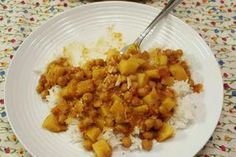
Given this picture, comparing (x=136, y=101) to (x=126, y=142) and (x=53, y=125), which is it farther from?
(x=53, y=125)

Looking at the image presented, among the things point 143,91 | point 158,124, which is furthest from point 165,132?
point 143,91

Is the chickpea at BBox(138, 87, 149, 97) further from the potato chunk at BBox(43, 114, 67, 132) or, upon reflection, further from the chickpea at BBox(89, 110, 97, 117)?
the potato chunk at BBox(43, 114, 67, 132)

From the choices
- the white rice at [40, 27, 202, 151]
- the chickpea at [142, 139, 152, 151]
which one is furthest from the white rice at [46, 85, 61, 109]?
the chickpea at [142, 139, 152, 151]

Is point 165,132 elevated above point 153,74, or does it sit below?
below

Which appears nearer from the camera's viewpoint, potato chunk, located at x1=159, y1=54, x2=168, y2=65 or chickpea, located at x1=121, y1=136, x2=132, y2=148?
chickpea, located at x1=121, y1=136, x2=132, y2=148

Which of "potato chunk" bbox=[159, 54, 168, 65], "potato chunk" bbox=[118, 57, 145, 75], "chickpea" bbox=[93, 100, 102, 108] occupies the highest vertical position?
"potato chunk" bbox=[159, 54, 168, 65]

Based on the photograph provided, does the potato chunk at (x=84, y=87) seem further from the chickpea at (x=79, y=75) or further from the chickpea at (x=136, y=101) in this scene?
the chickpea at (x=136, y=101)
